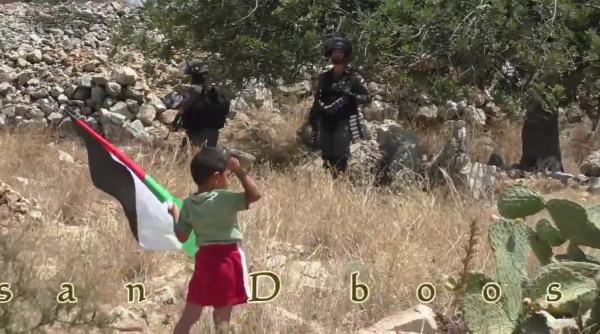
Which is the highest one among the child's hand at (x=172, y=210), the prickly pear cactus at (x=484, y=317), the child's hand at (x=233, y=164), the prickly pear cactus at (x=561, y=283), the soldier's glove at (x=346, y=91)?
the soldier's glove at (x=346, y=91)

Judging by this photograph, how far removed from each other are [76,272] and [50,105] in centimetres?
1042

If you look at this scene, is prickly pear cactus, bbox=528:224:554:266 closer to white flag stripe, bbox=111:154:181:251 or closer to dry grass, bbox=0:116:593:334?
dry grass, bbox=0:116:593:334

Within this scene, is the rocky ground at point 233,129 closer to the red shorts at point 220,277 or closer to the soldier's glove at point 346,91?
the red shorts at point 220,277

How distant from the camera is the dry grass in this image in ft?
→ 11.3

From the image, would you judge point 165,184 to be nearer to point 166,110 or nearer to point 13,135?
point 13,135

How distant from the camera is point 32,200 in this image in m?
5.73

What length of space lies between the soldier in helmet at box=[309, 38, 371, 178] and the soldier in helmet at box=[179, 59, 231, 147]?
96 centimetres

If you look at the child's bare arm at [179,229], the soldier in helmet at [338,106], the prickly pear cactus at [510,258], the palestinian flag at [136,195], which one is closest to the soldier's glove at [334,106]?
the soldier in helmet at [338,106]

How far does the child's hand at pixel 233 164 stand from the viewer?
3422 mm

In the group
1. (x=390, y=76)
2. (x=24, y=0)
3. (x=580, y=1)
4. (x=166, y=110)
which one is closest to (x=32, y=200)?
(x=390, y=76)

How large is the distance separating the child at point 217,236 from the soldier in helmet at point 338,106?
389 centimetres

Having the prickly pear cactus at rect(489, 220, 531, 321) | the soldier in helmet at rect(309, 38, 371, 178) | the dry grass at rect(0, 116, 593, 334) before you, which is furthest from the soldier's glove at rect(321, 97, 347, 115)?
the prickly pear cactus at rect(489, 220, 531, 321)

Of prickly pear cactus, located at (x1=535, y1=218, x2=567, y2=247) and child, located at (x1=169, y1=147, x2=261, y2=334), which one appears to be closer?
child, located at (x1=169, y1=147, x2=261, y2=334)

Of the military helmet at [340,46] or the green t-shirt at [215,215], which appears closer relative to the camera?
the green t-shirt at [215,215]
